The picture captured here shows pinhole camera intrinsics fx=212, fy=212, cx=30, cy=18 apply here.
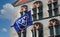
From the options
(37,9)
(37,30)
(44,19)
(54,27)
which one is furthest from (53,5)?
(37,30)

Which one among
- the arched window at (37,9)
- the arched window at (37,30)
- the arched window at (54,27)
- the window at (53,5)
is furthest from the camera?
the arched window at (37,9)

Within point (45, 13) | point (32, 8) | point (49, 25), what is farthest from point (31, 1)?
point (49, 25)

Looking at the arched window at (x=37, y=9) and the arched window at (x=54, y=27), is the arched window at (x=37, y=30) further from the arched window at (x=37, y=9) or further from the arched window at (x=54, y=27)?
the arched window at (x=54, y=27)

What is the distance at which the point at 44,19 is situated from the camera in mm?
23703

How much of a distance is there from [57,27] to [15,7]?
6.96m

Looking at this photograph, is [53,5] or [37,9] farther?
[37,9]

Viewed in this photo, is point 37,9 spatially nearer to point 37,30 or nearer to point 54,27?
point 37,30

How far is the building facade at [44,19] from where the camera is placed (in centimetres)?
2272

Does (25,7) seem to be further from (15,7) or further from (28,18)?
(28,18)

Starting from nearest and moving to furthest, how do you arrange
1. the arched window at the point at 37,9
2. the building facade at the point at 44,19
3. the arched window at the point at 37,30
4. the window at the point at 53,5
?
the building facade at the point at 44,19, the window at the point at 53,5, the arched window at the point at 37,30, the arched window at the point at 37,9

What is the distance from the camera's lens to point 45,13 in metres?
24.0

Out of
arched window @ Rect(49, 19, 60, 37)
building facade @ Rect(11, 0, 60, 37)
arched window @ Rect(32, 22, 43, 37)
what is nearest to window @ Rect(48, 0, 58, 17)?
building facade @ Rect(11, 0, 60, 37)

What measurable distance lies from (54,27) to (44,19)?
1653 millimetres

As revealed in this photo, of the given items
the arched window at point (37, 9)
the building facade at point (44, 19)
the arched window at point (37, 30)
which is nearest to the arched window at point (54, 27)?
the building facade at point (44, 19)
